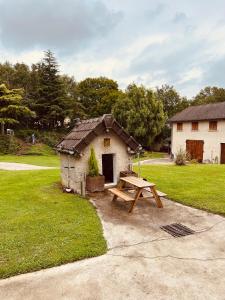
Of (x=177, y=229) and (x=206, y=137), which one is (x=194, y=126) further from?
(x=177, y=229)

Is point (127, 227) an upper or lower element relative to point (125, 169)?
lower

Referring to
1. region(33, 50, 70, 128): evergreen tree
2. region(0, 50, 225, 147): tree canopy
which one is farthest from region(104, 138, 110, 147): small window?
region(33, 50, 70, 128): evergreen tree

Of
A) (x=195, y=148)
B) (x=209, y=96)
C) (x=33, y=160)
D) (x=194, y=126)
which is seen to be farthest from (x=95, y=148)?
(x=209, y=96)

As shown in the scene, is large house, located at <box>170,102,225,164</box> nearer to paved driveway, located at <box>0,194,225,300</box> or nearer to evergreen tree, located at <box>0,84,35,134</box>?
evergreen tree, located at <box>0,84,35,134</box>

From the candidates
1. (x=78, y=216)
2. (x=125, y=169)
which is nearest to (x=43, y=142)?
(x=125, y=169)

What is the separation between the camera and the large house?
25875 millimetres

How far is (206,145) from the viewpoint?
27281 mm

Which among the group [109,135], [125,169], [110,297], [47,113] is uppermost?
[47,113]

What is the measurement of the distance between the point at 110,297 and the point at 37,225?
11.8ft

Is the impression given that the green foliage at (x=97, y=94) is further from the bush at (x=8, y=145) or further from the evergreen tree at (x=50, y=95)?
the bush at (x=8, y=145)

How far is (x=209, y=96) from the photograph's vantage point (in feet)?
165

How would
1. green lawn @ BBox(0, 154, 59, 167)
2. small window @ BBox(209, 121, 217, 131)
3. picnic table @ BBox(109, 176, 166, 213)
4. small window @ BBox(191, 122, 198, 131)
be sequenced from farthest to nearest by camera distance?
1. small window @ BBox(191, 122, 198, 131)
2. small window @ BBox(209, 121, 217, 131)
3. green lawn @ BBox(0, 154, 59, 167)
4. picnic table @ BBox(109, 176, 166, 213)

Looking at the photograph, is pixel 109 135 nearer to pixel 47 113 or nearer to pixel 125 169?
pixel 125 169

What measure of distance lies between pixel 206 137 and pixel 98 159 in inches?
795
